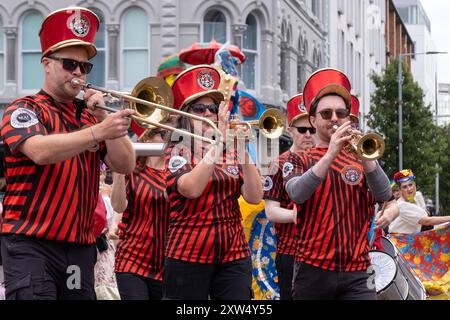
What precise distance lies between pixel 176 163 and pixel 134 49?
21.3m

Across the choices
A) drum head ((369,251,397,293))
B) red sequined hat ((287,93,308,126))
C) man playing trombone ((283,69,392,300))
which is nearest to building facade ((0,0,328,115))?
red sequined hat ((287,93,308,126))

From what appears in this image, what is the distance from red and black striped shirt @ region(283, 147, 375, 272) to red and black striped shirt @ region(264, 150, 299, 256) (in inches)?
65.0

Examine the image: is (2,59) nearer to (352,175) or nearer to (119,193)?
(119,193)

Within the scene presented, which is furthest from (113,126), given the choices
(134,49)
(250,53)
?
(250,53)

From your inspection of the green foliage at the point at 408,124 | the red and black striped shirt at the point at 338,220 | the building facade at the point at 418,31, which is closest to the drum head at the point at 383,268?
the red and black striped shirt at the point at 338,220

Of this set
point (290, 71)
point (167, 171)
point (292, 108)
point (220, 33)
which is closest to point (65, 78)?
point (167, 171)

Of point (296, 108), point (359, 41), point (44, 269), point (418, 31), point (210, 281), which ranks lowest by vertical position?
point (210, 281)

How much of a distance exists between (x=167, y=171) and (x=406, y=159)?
38.5 m

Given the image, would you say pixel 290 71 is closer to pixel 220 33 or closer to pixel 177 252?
pixel 220 33

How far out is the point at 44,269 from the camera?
500 cm

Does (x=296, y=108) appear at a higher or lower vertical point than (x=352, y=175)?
higher

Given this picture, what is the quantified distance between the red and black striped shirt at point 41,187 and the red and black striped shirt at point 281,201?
2.82 metres

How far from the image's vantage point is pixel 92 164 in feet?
17.5

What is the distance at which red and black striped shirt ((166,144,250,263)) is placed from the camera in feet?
19.8
